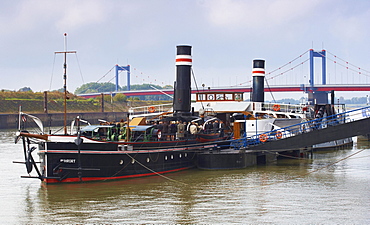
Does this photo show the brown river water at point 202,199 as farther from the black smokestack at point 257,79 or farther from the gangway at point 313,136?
the black smokestack at point 257,79

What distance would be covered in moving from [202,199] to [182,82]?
10973 mm

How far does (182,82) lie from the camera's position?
98.3 ft

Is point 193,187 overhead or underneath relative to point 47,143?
underneath

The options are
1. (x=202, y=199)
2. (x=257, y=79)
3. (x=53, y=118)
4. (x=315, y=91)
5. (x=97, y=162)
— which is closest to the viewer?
(x=202, y=199)

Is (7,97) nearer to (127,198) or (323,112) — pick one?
(323,112)

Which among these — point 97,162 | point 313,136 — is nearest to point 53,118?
point 313,136

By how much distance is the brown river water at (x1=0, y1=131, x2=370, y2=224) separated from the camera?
56.6ft

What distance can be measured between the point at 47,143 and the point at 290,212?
394 inches

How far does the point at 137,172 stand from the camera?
24188 millimetres

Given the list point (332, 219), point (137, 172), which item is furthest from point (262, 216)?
point (137, 172)

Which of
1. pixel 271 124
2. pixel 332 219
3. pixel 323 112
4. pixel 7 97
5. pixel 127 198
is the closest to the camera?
pixel 332 219

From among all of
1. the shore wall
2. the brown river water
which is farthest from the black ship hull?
the shore wall

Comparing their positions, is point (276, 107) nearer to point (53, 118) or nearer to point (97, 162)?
point (97, 162)

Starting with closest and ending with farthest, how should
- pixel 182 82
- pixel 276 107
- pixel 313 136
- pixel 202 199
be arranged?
pixel 202 199 < pixel 313 136 < pixel 182 82 < pixel 276 107
